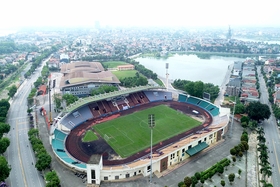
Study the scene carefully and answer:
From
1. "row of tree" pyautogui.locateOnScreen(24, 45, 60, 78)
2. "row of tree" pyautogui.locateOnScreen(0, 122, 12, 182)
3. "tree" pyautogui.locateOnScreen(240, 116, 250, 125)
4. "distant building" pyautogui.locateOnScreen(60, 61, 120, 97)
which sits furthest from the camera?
"row of tree" pyautogui.locateOnScreen(24, 45, 60, 78)

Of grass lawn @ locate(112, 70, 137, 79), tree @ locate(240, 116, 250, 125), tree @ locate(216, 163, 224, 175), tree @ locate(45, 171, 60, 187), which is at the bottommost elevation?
tree @ locate(216, 163, 224, 175)

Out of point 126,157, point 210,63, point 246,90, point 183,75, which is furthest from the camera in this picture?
point 210,63

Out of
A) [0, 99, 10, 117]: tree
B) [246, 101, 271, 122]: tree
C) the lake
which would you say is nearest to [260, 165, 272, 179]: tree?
[246, 101, 271, 122]: tree

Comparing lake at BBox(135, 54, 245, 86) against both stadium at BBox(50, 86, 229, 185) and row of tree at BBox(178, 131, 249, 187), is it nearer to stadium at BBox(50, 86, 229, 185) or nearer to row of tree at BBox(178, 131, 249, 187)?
stadium at BBox(50, 86, 229, 185)

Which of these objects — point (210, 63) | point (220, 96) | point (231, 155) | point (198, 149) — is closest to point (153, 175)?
point (198, 149)

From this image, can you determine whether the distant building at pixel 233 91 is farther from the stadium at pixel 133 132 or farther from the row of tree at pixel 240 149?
the row of tree at pixel 240 149

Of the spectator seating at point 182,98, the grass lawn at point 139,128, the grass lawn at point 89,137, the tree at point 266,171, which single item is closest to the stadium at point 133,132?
the grass lawn at point 139,128

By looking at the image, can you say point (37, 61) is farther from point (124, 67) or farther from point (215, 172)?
point (215, 172)

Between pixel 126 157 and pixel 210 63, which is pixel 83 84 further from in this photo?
pixel 210 63
